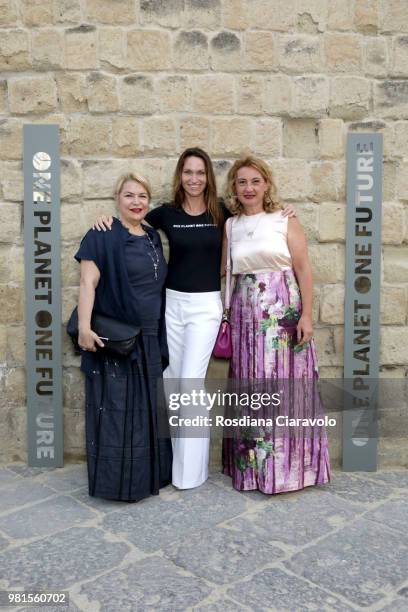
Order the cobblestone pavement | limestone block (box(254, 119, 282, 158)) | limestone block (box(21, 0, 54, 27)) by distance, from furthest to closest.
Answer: limestone block (box(254, 119, 282, 158))
limestone block (box(21, 0, 54, 27))
the cobblestone pavement

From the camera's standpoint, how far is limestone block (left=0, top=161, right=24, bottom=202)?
11.8 feet

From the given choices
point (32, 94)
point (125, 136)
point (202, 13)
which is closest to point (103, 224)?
point (125, 136)

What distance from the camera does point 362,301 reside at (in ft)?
12.0

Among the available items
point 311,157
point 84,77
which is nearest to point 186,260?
point 311,157

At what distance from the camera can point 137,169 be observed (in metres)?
3.59

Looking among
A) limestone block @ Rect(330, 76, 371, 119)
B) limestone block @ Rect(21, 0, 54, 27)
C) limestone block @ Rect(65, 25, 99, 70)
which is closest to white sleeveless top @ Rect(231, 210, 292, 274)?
limestone block @ Rect(330, 76, 371, 119)

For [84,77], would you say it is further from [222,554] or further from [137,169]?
[222,554]

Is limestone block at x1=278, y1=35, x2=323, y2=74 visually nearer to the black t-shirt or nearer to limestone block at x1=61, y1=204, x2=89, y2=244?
the black t-shirt

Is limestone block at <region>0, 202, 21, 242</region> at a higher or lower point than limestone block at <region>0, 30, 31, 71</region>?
lower

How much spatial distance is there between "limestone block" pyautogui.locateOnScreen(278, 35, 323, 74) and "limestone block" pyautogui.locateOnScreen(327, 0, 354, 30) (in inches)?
5.3

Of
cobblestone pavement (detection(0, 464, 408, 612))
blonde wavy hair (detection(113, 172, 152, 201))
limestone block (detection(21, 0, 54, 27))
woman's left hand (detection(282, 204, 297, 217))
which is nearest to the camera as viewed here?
cobblestone pavement (detection(0, 464, 408, 612))

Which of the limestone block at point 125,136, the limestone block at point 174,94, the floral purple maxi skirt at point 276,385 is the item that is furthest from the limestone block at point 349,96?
the limestone block at point 125,136

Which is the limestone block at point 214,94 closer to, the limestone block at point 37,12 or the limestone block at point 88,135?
the limestone block at point 88,135

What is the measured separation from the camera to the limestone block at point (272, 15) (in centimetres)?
351
